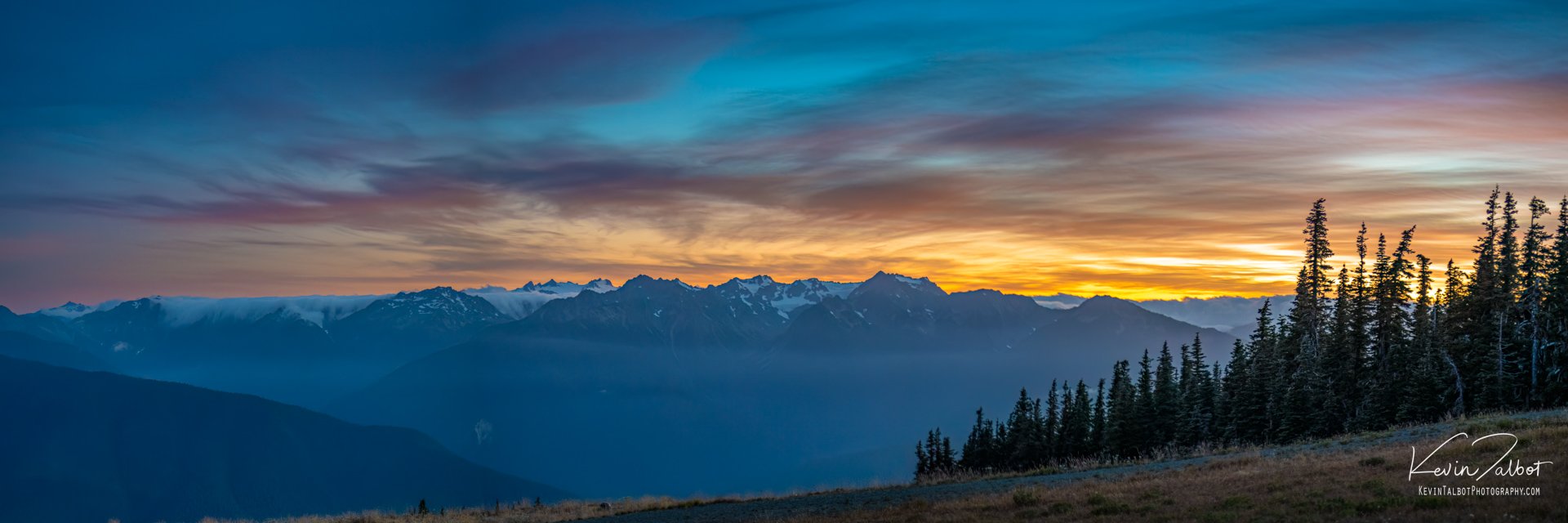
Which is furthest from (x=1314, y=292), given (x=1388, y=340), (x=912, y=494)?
(x=912, y=494)

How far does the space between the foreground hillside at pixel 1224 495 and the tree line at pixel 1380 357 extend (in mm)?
13813

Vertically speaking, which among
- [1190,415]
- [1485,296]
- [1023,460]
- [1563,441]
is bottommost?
[1023,460]

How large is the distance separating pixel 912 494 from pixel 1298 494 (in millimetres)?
13286

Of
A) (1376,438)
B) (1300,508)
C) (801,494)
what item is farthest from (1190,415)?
(1300,508)

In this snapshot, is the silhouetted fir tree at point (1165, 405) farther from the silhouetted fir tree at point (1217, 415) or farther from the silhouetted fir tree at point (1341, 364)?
the silhouetted fir tree at point (1341, 364)

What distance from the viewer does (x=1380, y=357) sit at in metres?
62.2

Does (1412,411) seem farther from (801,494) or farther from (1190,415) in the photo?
(801,494)

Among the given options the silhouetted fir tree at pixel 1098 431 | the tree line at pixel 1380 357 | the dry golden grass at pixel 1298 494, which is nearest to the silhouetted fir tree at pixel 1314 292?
the tree line at pixel 1380 357

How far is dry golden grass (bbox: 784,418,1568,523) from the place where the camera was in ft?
59.5

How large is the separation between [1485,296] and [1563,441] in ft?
133

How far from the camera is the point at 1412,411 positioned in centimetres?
5291

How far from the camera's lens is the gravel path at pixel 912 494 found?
2898cm
